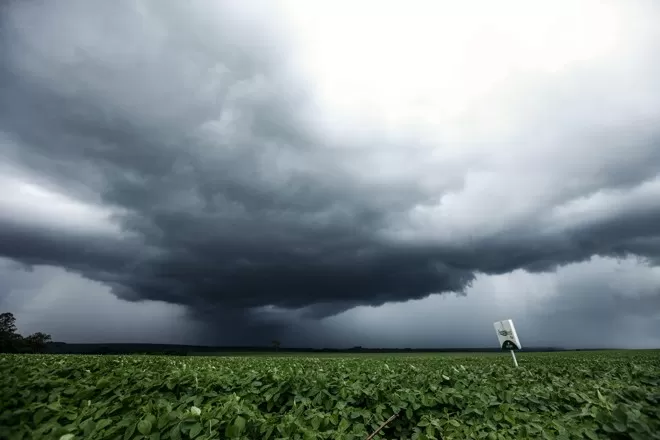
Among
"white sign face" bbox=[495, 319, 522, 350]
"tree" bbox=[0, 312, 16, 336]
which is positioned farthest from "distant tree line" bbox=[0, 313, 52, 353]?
"white sign face" bbox=[495, 319, 522, 350]

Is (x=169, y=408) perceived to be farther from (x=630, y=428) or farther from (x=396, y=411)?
(x=630, y=428)

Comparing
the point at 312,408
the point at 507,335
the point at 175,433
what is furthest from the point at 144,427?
the point at 507,335

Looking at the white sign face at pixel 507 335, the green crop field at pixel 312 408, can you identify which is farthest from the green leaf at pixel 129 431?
the white sign face at pixel 507 335

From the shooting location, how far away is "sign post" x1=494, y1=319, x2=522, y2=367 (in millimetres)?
16469

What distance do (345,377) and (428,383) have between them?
146 centimetres

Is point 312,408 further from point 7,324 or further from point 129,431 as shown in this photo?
point 7,324

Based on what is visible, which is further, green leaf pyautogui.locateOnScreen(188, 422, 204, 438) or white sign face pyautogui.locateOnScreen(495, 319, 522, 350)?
white sign face pyautogui.locateOnScreen(495, 319, 522, 350)

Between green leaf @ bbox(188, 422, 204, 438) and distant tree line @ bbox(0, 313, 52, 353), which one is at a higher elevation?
distant tree line @ bbox(0, 313, 52, 353)

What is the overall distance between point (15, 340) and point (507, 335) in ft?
363

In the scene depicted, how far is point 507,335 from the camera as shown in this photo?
17094 mm

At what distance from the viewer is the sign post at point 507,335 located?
16469mm

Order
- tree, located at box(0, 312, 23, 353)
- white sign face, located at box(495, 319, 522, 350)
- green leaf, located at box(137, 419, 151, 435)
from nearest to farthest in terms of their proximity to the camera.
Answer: green leaf, located at box(137, 419, 151, 435)
white sign face, located at box(495, 319, 522, 350)
tree, located at box(0, 312, 23, 353)

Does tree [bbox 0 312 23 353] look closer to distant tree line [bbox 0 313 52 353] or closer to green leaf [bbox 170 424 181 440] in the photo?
distant tree line [bbox 0 313 52 353]

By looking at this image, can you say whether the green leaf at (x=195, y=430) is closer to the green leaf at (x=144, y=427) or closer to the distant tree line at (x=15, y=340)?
the green leaf at (x=144, y=427)
